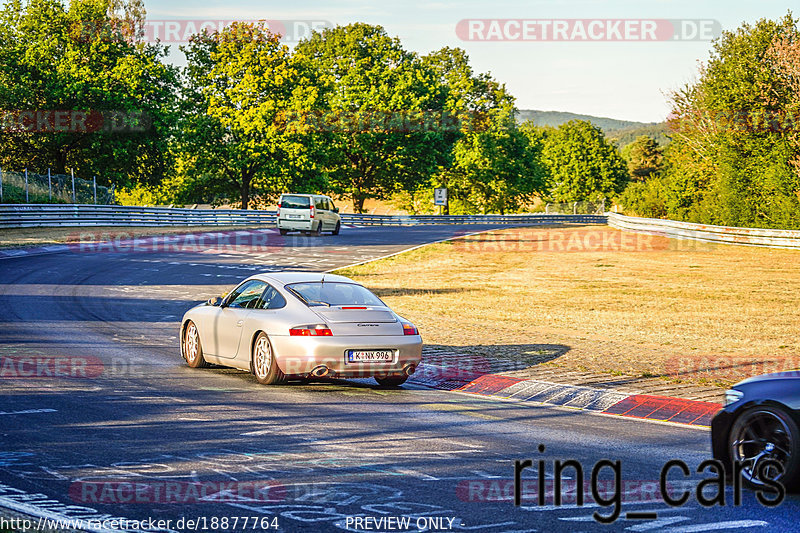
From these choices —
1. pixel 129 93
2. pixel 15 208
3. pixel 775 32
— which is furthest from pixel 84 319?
pixel 775 32

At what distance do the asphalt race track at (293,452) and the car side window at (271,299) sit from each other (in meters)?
1.08

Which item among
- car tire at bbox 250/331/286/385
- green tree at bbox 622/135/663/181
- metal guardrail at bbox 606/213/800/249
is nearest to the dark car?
car tire at bbox 250/331/286/385

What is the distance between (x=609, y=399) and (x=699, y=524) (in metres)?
5.38

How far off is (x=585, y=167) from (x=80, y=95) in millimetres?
97525

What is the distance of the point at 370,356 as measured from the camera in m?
11.9

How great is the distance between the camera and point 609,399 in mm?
11594

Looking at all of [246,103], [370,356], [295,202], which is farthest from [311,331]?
[246,103]

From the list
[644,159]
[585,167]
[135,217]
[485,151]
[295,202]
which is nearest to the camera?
[295,202]

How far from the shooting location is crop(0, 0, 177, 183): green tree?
6069cm

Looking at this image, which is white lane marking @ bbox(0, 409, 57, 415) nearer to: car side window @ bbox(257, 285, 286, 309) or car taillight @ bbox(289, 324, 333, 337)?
car taillight @ bbox(289, 324, 333, 337)

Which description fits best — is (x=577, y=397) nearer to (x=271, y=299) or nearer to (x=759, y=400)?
(x=271, y=299)

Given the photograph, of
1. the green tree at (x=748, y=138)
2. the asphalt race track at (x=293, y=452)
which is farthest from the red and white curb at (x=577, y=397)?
the green tree at (x=748, y=138)

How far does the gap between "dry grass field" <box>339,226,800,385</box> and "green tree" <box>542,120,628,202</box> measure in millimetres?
102683

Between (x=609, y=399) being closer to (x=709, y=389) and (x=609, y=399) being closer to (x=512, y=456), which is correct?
(x=709, y=389)
